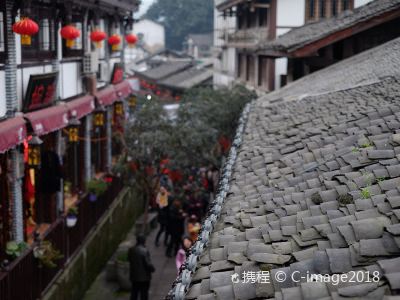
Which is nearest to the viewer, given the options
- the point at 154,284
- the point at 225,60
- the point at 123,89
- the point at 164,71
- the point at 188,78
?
the point at 154,284

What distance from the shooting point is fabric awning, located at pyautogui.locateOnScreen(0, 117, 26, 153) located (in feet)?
35.9

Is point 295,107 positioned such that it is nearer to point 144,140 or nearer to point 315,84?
point 315,84

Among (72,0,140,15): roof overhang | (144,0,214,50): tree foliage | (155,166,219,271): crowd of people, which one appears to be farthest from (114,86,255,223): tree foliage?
(144,0,214,50): tree foliage

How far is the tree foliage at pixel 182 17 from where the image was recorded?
104m

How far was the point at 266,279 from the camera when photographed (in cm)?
423

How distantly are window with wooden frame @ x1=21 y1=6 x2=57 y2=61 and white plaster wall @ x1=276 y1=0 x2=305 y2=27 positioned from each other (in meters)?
14.1

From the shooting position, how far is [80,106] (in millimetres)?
16656

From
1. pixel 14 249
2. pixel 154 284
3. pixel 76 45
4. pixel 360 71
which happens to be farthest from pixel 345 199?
pixel 76 45

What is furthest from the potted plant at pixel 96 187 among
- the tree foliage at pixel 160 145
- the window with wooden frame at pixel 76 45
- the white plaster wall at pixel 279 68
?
the white plaster wall at pixel 279 68

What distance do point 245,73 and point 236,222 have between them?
89.4ft

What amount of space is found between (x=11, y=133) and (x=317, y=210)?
766 centimetres

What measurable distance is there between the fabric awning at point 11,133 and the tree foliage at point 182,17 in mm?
→ 92860

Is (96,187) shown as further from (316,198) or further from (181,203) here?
(316,198)

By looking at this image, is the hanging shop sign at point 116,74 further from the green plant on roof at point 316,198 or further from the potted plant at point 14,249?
the green plant on roof at point 316,198
